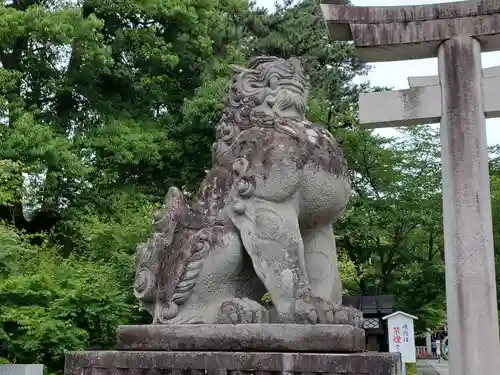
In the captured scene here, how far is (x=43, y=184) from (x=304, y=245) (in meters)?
8.63

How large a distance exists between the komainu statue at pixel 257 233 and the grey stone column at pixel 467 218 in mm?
2089

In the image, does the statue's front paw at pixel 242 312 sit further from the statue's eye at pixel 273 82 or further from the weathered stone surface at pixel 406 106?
the weathered stone surface at pixel 406 106

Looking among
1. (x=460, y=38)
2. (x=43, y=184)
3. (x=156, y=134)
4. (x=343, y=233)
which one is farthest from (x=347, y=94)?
(x=460, y=38)

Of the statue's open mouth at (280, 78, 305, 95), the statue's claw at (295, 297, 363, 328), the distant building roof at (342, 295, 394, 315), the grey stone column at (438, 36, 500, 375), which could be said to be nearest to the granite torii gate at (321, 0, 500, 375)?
the grey stone column at (438, 36, 500, 375)

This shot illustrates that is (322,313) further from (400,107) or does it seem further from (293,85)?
(400,107)

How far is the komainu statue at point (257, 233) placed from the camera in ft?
10.6

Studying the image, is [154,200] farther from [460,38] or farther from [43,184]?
[460,38]

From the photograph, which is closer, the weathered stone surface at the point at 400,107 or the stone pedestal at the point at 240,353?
the stone pedestal at the point at 240,353

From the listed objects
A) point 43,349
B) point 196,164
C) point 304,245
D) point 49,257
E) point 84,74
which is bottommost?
point 43,349

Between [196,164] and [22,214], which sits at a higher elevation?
[196,164]

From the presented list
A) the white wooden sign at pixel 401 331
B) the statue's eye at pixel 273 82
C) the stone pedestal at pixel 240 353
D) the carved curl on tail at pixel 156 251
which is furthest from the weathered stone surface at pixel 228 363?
the white wooden sign at pixel 401 331

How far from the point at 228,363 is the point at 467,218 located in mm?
3100

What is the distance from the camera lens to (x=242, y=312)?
3.17 m

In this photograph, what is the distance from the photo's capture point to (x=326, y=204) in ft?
11.4
